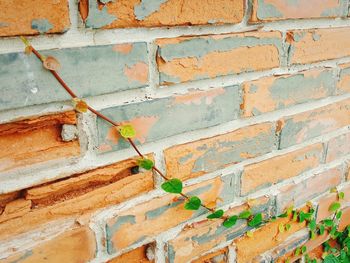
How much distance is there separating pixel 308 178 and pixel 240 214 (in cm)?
25

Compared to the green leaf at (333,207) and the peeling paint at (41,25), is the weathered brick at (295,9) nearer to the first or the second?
the peeling paint at (41,25)

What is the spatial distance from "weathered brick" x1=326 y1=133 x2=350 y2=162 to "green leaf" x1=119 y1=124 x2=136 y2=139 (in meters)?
0.60

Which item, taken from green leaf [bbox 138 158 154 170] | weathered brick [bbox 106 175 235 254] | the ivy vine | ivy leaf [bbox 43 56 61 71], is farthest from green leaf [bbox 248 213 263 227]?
ivy leaf [bbox 43 56 61 71]

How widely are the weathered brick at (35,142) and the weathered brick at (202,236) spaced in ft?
1.00

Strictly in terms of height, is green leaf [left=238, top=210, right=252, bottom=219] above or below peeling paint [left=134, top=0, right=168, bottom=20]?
below

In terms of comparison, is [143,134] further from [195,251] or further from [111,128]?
[195,251]

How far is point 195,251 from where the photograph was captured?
0.69m

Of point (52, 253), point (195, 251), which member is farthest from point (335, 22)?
point (52, 253)

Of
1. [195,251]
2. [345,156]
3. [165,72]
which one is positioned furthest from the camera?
[345,156]

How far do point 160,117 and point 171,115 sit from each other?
0.07 feet

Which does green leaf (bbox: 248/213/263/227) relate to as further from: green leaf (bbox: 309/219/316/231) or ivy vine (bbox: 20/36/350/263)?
green leaf (bbox: 309/219/316/231)

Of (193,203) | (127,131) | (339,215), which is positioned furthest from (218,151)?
(339,215)

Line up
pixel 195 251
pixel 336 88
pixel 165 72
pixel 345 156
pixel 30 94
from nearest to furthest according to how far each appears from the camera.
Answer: pixel 30 94 → pixel 165 72 → pixel 195 251 → pixel 336 88 → pixel 345 156

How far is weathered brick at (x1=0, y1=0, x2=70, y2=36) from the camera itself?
386mm
